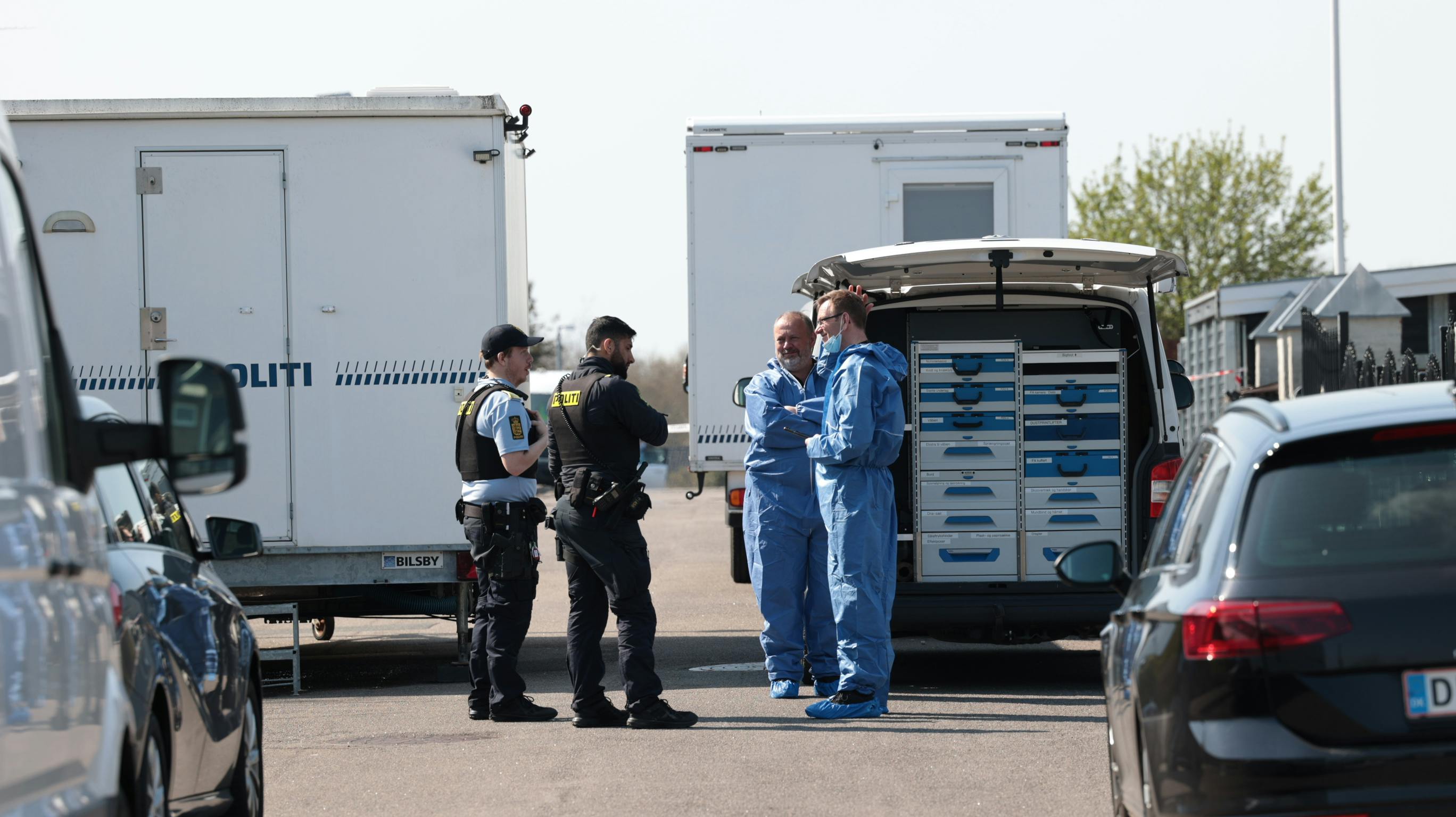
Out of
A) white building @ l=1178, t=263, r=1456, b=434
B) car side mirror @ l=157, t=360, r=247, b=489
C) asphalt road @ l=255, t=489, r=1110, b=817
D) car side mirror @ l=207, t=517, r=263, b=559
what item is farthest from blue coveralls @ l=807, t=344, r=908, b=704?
white building @ l=1178, t=263, r=1456, b=434

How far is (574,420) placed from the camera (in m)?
8.93

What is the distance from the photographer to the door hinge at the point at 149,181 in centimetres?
1084

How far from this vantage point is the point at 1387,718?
13.6ft

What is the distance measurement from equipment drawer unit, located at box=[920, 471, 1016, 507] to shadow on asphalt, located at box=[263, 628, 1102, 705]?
1030 millimetres

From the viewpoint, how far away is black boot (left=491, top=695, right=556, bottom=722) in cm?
916

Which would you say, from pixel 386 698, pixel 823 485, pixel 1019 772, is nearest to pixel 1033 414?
pixel 823 485

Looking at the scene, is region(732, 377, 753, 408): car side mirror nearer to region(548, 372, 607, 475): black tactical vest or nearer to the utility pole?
region(548, 372, 607, 475): black tactical vest

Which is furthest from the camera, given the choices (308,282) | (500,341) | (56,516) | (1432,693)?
(308,282)

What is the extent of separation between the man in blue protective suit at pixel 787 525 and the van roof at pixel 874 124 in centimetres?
351

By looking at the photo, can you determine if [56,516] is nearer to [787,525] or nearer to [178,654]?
[178,654]

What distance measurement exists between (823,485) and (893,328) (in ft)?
5.24

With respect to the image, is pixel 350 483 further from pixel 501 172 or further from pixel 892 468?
pixel 892 468

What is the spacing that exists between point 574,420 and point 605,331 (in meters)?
0.51

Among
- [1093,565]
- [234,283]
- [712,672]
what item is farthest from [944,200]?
[1093,565]
